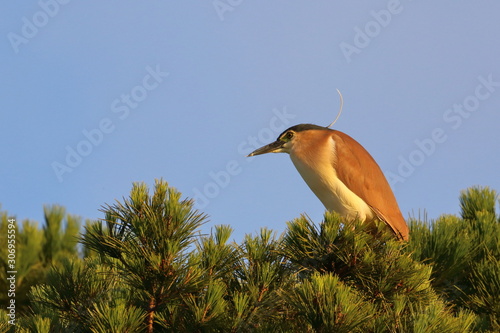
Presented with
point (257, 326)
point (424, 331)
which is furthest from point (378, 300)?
point (257, 326)

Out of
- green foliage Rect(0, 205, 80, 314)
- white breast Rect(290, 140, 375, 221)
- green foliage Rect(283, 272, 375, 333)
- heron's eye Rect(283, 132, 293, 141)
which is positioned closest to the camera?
green foliage Rect(283, 272, 375, 333)

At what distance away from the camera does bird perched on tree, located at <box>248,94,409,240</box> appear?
15.7 feet

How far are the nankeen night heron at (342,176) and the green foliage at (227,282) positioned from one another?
1288 millimetres

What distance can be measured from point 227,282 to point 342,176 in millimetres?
1787

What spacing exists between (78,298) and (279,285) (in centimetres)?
106

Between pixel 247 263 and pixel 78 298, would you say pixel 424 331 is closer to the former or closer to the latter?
pixel 247 263

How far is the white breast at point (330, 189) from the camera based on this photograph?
4758 mm

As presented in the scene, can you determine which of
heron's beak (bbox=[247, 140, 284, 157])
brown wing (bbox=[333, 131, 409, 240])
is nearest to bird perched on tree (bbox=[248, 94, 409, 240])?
brown wing (bbox=[333, 131, 409, 240])

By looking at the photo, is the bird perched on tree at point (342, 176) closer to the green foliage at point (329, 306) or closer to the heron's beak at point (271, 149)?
the heron's beak at point (271, 149)

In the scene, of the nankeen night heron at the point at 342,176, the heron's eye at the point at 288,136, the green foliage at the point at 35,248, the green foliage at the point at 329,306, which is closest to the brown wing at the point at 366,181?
the nankeen night heron at the point at 342,176

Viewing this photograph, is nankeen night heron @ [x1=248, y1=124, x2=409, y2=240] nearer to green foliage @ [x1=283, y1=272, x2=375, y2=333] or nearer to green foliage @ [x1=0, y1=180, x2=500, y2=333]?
green foliage @ [x1=0, y1=180, x2=500, y2=333]

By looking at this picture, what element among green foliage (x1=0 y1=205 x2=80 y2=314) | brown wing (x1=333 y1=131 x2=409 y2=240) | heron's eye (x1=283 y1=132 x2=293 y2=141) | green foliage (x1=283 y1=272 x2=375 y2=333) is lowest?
green foliage (x1=283 y1=272 x2=375 y2=333)

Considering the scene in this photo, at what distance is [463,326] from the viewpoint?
3.11 m

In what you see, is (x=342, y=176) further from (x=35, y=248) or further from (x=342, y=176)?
(x=35, y=248)
